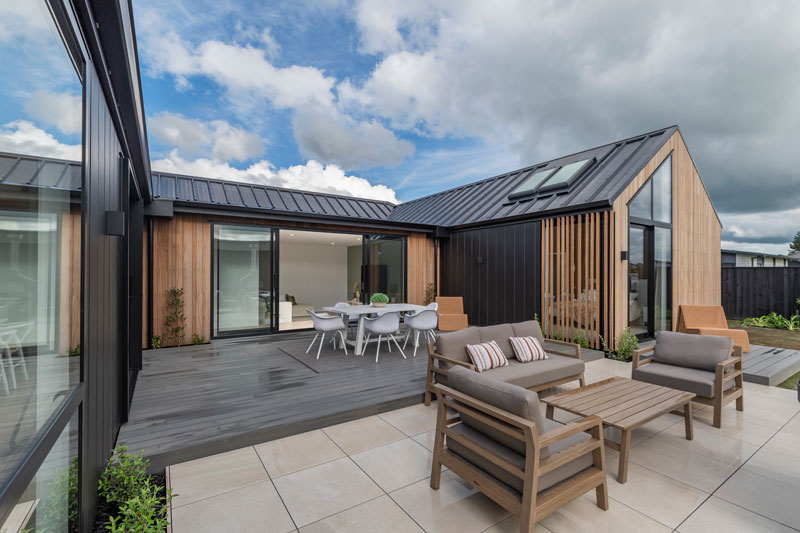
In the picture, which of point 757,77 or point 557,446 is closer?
point 557,446

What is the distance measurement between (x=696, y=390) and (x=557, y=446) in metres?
2.53

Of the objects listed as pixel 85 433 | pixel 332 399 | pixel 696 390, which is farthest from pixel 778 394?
pixel 85 433

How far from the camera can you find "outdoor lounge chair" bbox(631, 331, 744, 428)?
141 inches

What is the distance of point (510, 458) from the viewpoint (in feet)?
6.83

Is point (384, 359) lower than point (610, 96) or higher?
lower

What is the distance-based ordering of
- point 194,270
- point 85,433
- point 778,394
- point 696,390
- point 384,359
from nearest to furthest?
point 85,433
point 696,390
point 778,394
point 384,359
point 194,270

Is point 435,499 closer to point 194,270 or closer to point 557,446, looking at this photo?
point 557,446

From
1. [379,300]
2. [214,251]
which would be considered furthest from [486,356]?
[214,251]

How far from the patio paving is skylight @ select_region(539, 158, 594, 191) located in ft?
17.5

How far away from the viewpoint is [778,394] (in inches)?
172

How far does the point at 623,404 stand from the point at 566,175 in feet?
20.0

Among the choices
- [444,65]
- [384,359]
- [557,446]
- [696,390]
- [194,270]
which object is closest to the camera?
[557,446]

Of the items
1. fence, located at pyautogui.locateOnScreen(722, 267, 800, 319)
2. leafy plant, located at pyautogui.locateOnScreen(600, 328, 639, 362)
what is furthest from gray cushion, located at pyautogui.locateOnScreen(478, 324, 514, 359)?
fence, located at pyautogui.locateOnScreen(722, 267, 800, 319)

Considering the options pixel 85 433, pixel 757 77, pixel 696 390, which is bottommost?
pixel 696 390
